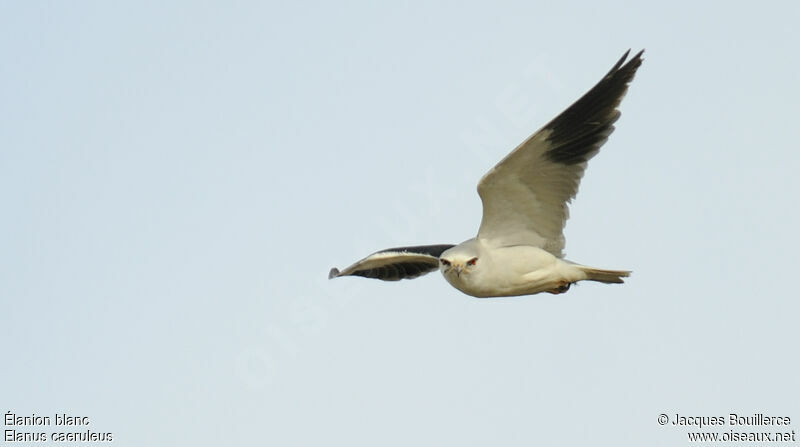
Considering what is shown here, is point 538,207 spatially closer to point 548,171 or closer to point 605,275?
point 548,171

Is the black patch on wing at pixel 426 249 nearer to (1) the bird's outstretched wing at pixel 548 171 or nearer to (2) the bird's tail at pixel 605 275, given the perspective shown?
(1) the bird's outstretched wing at pixel 548 171

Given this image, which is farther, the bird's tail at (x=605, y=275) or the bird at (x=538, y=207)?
the bird's tail at (x=605, y=275)

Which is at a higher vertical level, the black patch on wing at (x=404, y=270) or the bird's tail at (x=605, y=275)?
the black patch on wing at (x=404, y=270)

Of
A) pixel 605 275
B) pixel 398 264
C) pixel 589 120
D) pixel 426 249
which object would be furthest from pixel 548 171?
pixel 398 264

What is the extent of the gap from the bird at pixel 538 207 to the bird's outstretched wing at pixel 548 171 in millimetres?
10

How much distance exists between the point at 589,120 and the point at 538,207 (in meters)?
1.11

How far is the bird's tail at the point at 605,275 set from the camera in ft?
43.9

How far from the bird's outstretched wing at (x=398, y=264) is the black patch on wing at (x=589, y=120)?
212 cm

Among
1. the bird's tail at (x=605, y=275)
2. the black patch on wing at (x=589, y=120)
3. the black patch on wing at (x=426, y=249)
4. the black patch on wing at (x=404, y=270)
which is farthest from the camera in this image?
the black patch on wing at (x=404, y=270)

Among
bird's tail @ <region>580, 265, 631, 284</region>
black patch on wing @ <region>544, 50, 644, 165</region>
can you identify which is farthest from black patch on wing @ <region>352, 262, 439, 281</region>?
black patch on wing @ <region>544, 50, 644, 165</region>

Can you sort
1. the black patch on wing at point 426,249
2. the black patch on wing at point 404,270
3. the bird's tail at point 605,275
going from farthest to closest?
the black patch on wing at point 404,270, the black patch on wing at point 426,249, the bird's tail at point 605,275

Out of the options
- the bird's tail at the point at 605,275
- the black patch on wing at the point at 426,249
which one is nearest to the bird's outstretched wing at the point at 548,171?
the bird's tail at the point at 605,275

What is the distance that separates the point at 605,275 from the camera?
13500mm

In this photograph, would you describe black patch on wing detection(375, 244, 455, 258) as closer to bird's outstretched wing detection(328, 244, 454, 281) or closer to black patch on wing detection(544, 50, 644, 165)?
bird's outstretched wing detection(328, 244, 454, 281)
